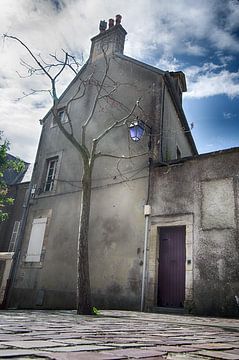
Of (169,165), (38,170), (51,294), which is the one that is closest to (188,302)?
(169,165)

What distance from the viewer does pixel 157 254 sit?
28.0ft

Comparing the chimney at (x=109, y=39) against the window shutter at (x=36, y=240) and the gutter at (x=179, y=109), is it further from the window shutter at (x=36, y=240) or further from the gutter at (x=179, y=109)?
the window shutter at (x=36, y=240)

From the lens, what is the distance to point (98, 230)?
9922 mm

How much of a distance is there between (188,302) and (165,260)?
57.4 inches

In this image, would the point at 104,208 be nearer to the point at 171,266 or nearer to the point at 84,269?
the point at 171,266

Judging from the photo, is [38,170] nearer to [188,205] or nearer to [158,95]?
[158,95]

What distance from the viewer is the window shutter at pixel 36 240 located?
36.9 feet

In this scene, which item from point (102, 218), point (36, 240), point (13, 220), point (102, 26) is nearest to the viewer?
point (102, 218)

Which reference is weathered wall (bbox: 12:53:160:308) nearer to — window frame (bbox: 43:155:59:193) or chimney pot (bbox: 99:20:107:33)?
window frame (bbox: 43:155:59:193)

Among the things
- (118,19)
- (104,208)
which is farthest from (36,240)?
(118,19)

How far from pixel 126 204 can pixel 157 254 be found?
1941 mm

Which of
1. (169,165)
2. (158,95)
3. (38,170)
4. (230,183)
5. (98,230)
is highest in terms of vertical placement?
(158,95)

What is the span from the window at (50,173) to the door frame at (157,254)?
18.2ft

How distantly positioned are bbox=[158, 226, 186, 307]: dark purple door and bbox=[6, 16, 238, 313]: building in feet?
0.09
